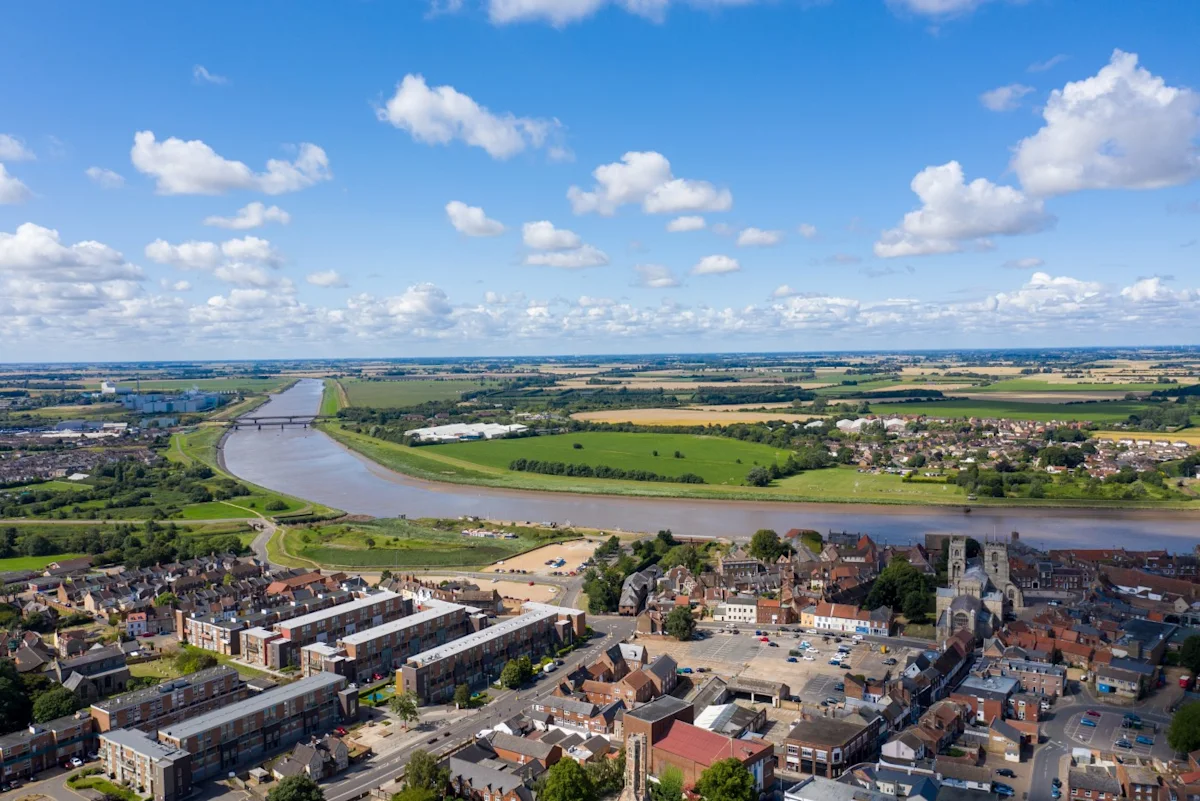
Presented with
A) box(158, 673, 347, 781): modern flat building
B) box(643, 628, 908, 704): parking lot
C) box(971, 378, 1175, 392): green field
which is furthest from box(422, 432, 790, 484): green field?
box(971, 378, 1175, 392): green field

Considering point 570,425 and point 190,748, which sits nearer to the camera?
point 190,748

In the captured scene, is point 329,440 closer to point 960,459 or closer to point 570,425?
point 570,425

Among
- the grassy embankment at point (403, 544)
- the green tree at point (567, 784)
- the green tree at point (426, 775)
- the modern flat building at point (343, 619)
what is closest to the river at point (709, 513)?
the grassy embankment at point (403, 544)

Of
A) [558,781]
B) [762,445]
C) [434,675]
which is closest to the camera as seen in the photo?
[558,781]

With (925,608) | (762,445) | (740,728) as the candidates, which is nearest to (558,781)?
(740,728)

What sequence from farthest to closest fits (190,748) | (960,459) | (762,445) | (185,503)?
(762,445)
(960,459)
(185,503)
(190,748)

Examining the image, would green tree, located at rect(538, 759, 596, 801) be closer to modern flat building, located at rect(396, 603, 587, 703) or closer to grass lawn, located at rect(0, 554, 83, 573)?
modern flat building, located at rect(396, 603, 587, 703)
